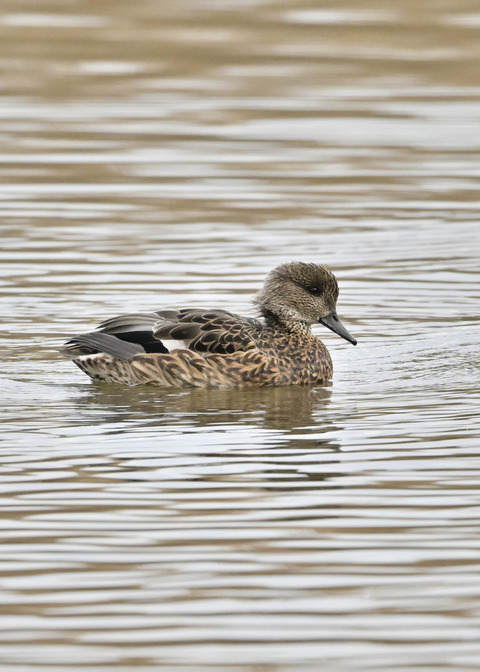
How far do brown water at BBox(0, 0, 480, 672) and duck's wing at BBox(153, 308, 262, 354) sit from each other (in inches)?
14.7

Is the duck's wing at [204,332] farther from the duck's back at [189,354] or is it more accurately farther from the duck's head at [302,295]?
the duck's head at [302,295]

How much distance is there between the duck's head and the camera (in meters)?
11.9

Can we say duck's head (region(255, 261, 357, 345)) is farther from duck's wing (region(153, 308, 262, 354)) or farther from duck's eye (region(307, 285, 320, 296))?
duck's wing (region(153, 308, 262, 354))

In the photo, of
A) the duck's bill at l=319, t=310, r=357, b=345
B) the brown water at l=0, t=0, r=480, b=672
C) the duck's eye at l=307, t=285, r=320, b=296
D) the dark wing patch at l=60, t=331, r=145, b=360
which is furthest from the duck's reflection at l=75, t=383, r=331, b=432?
the duck's eye at l=307, t=285, r=320, b=296

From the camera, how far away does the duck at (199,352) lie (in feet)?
37.2

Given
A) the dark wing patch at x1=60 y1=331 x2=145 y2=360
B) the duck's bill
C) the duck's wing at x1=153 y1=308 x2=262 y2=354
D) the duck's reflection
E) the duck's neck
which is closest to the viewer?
the duck's reflection

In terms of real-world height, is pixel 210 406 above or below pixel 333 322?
below

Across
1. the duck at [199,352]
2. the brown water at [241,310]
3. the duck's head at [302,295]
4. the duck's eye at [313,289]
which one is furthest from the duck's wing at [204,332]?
the duck's eye at [313,289]

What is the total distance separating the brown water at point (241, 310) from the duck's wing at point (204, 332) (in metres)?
0.37

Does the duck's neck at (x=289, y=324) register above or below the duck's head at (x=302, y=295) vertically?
below

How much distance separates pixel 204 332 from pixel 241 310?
213 centimetres

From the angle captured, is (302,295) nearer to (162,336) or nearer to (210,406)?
(162,336)

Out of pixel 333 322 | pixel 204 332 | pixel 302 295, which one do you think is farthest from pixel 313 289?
pixel 204 332

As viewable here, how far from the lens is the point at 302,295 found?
12.0m
